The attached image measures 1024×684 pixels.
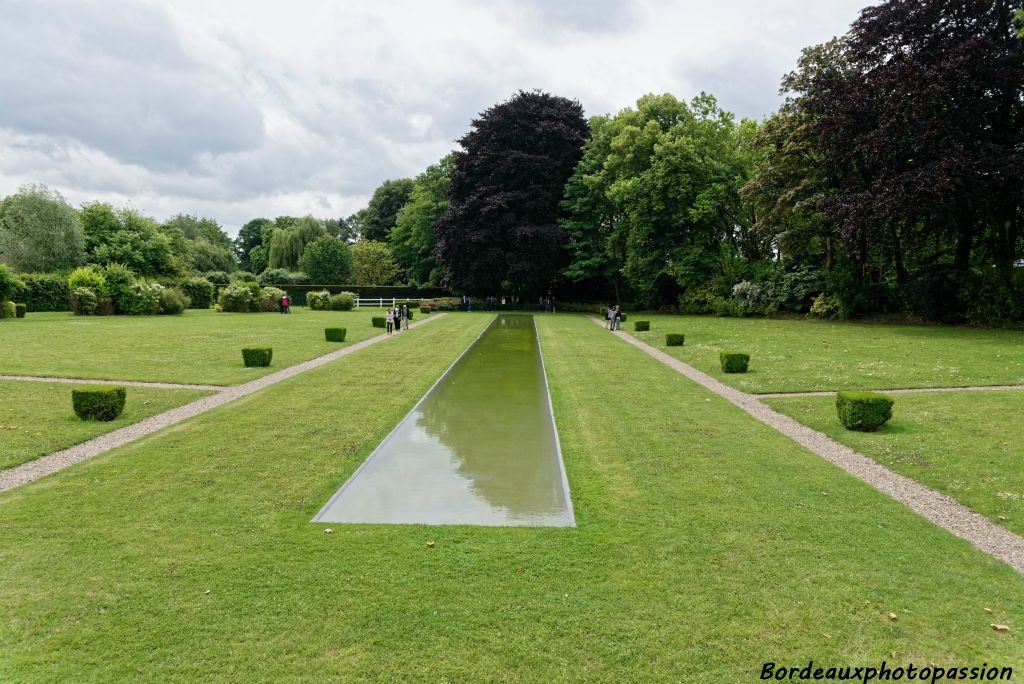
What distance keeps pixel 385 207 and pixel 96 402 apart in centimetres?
7691

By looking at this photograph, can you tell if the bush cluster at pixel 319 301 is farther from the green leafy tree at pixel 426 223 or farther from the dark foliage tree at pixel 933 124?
the dark foliage tree at pixel 933 124

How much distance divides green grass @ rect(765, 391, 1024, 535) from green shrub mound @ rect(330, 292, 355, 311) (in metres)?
39.0

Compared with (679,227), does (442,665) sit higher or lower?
lower

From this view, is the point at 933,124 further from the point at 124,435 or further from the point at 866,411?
the point at 124,435

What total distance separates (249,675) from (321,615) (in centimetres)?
70

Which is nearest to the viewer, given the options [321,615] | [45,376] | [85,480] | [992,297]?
[321,615]

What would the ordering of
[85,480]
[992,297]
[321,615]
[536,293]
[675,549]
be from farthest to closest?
[536,293] < [992,297] < [85,480] < [675,549] < [321,615]

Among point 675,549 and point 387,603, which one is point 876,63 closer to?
point 675,549

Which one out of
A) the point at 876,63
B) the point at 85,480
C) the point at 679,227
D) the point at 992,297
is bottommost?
the point at 85,480

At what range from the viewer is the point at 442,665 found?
3.87 m

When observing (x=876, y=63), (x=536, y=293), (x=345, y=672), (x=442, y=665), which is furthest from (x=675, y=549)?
(x=536, y=293)

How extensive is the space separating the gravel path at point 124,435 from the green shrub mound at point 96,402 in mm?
552

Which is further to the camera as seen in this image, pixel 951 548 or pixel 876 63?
pixel 876 63

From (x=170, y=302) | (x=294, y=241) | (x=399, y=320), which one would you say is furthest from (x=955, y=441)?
(x=294, y=241)
